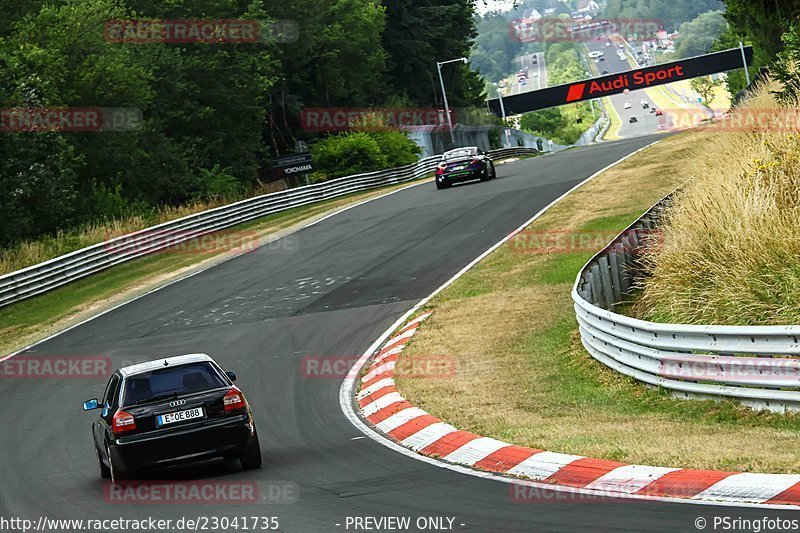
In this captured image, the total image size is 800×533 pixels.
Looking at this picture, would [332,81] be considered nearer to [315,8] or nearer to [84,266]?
[315,8]

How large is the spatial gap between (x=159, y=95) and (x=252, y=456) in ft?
137

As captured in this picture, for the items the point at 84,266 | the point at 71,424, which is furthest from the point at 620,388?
the point at 84,266

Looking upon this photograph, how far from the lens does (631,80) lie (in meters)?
96.6

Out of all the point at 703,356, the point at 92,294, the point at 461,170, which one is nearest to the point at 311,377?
the point at 703,356

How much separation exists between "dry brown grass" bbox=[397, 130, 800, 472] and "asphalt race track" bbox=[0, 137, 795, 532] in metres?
1.14

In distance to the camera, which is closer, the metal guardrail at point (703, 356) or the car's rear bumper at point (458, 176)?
the metal guardrail at point (703, 356)

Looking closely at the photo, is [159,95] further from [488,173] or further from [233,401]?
[233,401]

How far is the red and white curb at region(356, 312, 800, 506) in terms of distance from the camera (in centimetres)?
805

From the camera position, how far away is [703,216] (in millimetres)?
15914

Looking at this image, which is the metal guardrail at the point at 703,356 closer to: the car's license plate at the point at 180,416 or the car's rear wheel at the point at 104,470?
the car's license plate at the point at 180,416

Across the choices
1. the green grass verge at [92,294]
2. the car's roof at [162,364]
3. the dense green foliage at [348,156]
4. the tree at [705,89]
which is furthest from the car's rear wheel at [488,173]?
the tree at [705,89]

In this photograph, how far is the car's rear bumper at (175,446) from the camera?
36.5 ft

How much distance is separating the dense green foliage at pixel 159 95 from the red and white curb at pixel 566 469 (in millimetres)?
29096

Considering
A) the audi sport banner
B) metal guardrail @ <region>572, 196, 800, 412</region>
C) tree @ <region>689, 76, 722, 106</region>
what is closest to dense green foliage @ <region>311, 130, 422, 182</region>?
the audi sport banner
